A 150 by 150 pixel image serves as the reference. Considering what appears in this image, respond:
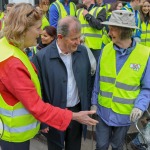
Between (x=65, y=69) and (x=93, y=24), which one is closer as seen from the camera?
(x=65, y=69)

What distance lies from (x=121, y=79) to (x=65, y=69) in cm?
50

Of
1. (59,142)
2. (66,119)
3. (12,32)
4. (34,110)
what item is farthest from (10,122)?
(59,142)

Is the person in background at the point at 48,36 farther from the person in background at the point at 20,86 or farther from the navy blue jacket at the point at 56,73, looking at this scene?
the person in background at the point at 20,86

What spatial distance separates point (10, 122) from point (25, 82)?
33 centimetres

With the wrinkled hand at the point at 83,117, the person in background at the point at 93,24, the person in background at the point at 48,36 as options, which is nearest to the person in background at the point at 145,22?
the person in background at the point at 93,24

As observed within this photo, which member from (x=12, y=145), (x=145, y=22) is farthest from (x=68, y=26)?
(x=145, y=22)

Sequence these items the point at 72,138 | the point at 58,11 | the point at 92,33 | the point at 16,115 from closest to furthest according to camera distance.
Answer: the point at 16,115 < the point at 72,138 < the point at 92,33 < the point at 58,11

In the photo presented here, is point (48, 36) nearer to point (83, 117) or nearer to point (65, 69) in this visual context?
point (65, 69)

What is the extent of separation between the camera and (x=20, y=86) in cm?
175

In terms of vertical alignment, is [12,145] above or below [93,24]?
below

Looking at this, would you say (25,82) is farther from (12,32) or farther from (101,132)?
(101,132)

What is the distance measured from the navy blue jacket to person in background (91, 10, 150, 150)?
0.58 feet

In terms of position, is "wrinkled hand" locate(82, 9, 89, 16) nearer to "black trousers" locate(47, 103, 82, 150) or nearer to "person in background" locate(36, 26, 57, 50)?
"person in background" locate(36, 26, 57, 50)

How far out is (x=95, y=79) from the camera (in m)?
2.63
